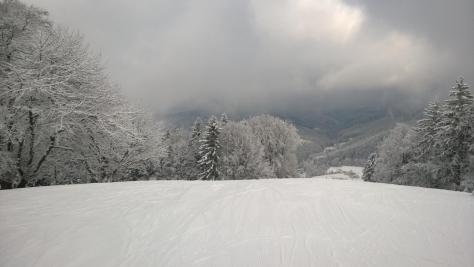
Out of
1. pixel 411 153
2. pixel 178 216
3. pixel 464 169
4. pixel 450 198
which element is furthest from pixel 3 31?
pixel 411 153

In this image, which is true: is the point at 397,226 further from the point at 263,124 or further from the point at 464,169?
the point at 263,124

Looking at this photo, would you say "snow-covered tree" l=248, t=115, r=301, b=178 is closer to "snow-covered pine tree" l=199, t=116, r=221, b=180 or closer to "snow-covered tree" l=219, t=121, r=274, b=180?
"snow-covered tree" l=219, t=121, r=274, b=180

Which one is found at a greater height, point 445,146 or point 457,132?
point 457,132

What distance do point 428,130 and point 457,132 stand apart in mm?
5347

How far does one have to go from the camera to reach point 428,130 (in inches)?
1249

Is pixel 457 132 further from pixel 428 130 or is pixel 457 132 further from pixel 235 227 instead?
pixel 235 227

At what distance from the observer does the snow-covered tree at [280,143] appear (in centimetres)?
4809

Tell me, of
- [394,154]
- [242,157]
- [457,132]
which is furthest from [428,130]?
[242,157]

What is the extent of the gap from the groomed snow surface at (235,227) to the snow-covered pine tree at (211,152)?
3324 centimetres

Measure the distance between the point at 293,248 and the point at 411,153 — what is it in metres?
34.0

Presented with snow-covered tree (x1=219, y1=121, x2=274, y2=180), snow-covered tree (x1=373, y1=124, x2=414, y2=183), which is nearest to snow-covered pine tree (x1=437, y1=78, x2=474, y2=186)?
snow-covered tree (x1=373, y1=124, x2=414, y2=183)

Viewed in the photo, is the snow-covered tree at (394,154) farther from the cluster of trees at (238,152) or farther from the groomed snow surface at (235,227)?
the groomed snow surface at (235,227)

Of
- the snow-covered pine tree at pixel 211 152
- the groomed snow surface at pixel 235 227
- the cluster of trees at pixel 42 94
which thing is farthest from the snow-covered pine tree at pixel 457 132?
the snow-covered pine tree at pixel 211 152

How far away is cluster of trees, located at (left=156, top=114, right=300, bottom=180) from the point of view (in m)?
42.4
